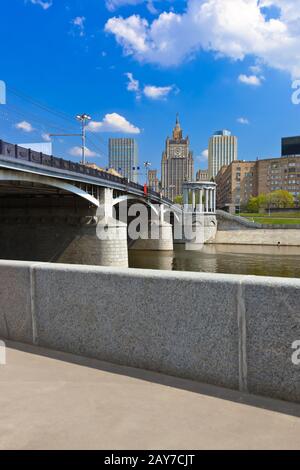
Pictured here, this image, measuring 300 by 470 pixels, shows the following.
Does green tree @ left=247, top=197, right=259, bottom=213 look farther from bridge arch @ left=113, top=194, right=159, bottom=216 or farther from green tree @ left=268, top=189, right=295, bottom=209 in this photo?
bridge arch @ left=113, top=194, right=159, bottom=216

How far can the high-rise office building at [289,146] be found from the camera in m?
124

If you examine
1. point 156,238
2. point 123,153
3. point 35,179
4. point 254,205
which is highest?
point 123,153

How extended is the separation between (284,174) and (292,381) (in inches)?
5075

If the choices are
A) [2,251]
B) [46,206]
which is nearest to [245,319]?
[46,206]

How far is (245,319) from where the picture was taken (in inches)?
115

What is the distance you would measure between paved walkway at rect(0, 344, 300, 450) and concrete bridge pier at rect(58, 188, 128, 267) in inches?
1073

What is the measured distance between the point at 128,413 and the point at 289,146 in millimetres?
135074

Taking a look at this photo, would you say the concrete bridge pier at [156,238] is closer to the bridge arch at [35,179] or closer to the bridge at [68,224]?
the bridge at [68,224]

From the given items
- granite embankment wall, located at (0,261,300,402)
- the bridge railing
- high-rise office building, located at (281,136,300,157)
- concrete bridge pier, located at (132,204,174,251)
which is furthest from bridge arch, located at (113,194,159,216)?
high-rise office building, located at (281,136,300,157)

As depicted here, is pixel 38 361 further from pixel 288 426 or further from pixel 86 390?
pixel 288 426

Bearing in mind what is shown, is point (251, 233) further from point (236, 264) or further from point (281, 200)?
point (281, 200)

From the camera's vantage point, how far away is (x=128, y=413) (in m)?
2.61

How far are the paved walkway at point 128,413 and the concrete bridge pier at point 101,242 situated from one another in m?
27.2

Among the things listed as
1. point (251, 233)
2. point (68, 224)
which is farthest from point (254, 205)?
point (68, 224)
